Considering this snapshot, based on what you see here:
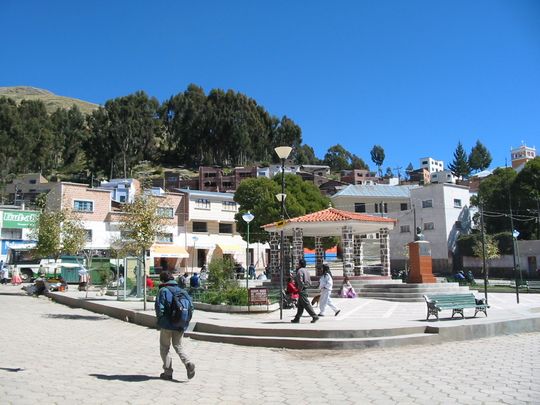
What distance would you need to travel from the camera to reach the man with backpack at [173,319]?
755cm

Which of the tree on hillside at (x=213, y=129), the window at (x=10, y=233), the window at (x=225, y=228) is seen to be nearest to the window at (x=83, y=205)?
the window at (x=10, y=233)

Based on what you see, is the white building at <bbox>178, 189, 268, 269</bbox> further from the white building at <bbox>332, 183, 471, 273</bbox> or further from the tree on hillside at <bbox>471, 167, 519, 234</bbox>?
the tree on hillside at <bbox>471, 167, 519, 234</bbox>

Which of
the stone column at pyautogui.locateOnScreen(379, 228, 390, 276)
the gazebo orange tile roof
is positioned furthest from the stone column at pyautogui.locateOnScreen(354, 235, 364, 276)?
the gazebo orange tile roof

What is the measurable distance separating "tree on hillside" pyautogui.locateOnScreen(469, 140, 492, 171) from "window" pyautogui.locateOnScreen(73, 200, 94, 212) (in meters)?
Answer: 109

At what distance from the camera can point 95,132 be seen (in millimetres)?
79438

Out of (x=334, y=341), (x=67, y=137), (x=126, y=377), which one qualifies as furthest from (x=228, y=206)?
(x=67, y=137)

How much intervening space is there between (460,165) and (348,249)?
108950 millimetres

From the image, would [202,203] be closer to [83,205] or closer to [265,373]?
[83,205]

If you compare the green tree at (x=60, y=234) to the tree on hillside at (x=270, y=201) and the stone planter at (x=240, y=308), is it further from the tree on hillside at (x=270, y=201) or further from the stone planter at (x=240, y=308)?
the tree on hillside at (x=270, y=201)

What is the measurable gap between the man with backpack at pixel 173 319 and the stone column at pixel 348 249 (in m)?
17.9

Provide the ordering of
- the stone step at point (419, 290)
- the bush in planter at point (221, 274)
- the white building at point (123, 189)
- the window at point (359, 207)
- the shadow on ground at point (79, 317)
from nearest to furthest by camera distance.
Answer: the shadow on ground at point (79, 317) → the bush in planter at point (221, 274) → the stone step at point (419, 290) → the white building at point (123, 189) → the window at point (359, 207)

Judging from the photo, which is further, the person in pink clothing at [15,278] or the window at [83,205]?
the window at [83,205]

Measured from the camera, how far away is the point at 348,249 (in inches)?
994

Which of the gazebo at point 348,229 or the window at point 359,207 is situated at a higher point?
the window at point 359,207
